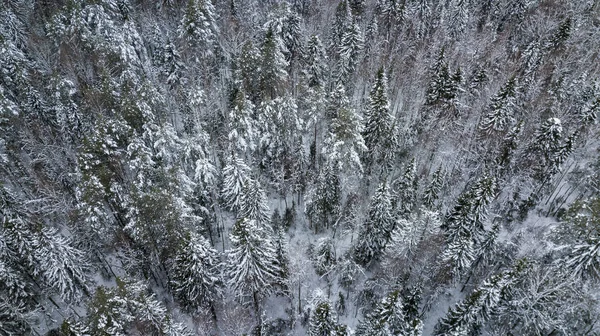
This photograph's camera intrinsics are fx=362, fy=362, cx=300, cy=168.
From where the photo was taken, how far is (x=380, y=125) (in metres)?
37.3

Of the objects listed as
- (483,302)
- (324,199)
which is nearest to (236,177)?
(324,199)

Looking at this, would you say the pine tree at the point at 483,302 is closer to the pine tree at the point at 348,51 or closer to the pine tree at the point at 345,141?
the pine tree at the point at 345,141

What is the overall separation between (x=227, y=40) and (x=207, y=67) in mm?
7278

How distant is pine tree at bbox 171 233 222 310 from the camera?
1018 inches

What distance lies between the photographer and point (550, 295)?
26.8 m

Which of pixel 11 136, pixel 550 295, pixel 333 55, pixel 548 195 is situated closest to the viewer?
pixel 550 295

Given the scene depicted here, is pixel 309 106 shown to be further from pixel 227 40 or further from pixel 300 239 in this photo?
pixel 227 40

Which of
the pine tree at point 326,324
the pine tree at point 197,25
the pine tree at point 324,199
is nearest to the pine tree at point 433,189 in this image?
the pine tree at point 324,199

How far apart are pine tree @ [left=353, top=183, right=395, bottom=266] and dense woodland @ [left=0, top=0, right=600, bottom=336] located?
23 cm

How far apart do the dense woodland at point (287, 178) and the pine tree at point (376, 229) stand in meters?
0.23

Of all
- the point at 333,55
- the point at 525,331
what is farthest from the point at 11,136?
the point at 525,331

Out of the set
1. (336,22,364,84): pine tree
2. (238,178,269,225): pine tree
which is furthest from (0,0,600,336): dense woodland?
(336,22,364,84): pine tree

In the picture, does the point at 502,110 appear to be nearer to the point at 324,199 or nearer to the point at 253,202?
the point at 324,199

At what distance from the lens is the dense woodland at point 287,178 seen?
89.0 feet
